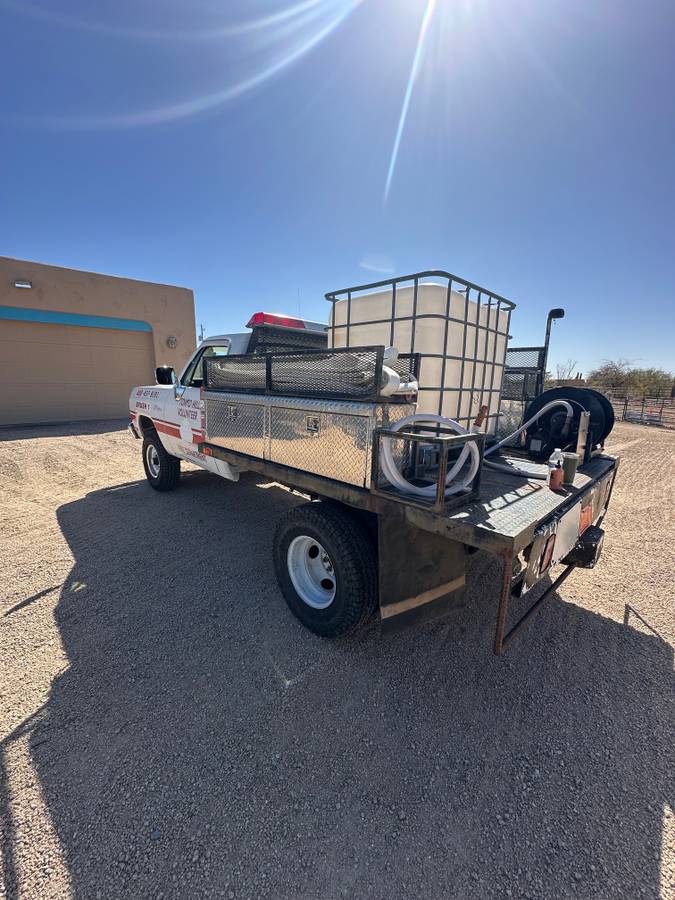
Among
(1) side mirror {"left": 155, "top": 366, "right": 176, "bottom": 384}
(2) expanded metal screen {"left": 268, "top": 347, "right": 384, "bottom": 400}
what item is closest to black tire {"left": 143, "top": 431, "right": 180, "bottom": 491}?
(1) side mirror {"left": 155, "top": 366, "right": 176, "bottom": 384}

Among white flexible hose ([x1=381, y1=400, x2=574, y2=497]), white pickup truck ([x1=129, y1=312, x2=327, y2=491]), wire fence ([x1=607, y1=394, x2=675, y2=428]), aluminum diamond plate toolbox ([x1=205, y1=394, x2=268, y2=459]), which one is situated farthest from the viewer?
wire fence ([x1=607, y1=394, x2=675, y2=428])

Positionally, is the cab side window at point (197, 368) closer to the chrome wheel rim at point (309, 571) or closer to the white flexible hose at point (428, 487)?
the chrome wheel rim at point (309, 571)

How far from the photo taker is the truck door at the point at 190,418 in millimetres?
4234

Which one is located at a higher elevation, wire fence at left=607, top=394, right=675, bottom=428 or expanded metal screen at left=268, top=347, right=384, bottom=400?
expanded metal screen at left=268, top=347, right=384, bottom=400

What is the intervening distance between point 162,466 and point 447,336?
435 cm

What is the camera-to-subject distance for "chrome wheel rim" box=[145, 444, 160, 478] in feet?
19.1

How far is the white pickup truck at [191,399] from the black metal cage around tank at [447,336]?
39.6 inches

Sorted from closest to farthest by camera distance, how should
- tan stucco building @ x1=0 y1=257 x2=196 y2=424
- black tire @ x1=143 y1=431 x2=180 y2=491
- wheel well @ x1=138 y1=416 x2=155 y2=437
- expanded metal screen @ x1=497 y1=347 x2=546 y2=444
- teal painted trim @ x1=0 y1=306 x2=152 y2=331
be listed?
expanded metal screen @ x1=497 y1=347 x2=546 y2=444, black tire @ x1=143 y1=431 x2=180 y2=491, wheel well @ x1=138 y1=416 x2=155 y2=437, teal painted trim @ x1=0 y1=306 x2=152 y2=331, tan stucco building @ x1=0 y1=257 x2=196 y2=424

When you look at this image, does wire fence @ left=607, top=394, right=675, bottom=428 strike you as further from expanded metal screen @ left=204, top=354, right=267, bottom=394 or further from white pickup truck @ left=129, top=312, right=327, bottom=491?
expanded metal screen @ left=204, top=354, right=267, bottom=394

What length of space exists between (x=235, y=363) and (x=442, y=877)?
3.46 m

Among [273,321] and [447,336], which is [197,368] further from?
[447,336]

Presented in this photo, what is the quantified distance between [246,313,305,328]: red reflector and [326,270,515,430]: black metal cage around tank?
40.8 inches

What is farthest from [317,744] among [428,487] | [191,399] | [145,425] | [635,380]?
[635,380]

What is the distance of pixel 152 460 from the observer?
5918 millimetres
